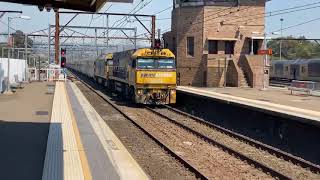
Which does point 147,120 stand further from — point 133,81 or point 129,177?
point 129,177

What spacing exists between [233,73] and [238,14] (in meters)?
5.24

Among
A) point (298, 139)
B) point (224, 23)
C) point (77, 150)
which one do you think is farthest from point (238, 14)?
point (77, 150)

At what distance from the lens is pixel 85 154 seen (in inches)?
489

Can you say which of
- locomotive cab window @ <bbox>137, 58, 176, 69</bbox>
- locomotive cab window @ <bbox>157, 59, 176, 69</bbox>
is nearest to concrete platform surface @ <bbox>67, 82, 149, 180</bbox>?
locomotive cab window @ <bbox>137, 58, 176, 69</bbox>

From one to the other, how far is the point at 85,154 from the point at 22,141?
2196 mm

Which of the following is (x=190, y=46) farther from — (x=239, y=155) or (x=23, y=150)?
(x=23, y=150)

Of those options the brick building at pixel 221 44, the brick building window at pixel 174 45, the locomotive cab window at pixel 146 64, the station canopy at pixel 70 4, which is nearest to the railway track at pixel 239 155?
the station canopy at pixel 70 4

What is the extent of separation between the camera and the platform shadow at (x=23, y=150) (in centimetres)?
990

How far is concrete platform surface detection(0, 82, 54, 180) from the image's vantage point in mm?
10094

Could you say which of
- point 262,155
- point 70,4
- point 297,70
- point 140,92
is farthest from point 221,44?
point 70,4

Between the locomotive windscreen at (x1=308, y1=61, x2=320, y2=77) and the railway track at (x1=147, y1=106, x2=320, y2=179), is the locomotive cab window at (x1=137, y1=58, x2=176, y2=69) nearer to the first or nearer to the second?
the railway track at (x1=147, y1=106, x2=320, y2=179)

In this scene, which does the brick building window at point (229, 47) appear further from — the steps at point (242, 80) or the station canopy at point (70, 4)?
the station canopy at point (70, 4)

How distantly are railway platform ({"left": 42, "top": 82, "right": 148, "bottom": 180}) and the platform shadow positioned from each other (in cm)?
10

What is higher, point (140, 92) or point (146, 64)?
point (146, 64)
